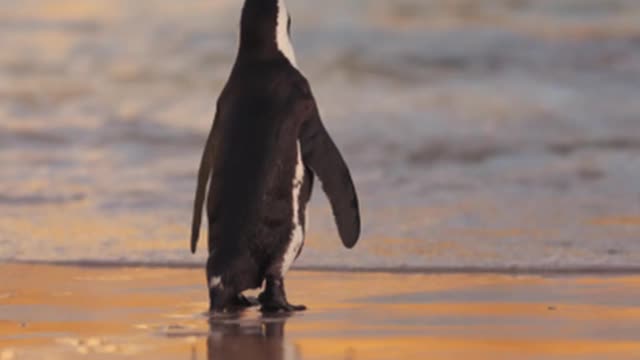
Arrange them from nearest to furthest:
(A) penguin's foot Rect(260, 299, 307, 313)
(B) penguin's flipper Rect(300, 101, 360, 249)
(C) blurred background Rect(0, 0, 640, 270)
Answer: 1. (A) penguin's foot Rect(260, 299, 307, 313)
2. (B) penguin's flipper Rect(300, 101, 360, 249)
3. (C) blurred background Rect(0, 0, 640, 270)

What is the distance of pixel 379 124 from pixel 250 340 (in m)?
8.65

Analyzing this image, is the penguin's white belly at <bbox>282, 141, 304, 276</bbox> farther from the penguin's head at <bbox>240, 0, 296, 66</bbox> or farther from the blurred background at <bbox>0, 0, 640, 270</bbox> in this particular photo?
the blurred background at <bbox>0, 0, 640, 270</bbox>

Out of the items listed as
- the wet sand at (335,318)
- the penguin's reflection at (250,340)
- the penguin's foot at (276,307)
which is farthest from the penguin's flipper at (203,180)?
the penguin's reflection at (250,340)

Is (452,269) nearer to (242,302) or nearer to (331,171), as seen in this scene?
(331,171)

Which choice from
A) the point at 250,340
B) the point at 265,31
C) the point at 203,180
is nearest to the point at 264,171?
the point at 203,180

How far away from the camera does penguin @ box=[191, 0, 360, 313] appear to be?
6508 millimetres

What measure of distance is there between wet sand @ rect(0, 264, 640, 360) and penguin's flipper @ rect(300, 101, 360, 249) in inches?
10.4

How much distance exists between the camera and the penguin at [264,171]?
6.51m

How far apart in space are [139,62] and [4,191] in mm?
7663

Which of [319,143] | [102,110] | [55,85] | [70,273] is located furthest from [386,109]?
[319,143]

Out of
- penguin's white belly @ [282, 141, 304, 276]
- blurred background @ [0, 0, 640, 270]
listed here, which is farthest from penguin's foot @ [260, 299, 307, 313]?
blurred background @ [0, 0, 640, 270]

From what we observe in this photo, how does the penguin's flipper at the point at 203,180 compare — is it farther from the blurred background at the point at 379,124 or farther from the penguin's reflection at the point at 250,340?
the blurred background at the point at 379,124

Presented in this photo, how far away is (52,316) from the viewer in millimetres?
6516

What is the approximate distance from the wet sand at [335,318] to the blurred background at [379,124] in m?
0.58
